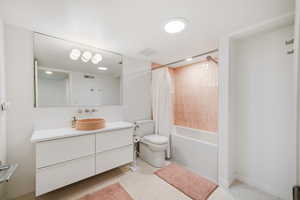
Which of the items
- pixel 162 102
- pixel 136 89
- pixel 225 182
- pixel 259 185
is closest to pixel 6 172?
pixel 136 89

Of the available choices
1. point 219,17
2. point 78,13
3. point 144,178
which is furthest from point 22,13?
point 144,178

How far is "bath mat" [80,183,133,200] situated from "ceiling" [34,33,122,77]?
1.83 meters

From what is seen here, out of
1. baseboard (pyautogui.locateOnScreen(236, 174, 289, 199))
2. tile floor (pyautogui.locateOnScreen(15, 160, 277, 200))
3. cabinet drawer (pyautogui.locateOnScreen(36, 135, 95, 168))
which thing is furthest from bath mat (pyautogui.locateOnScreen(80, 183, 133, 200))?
baseboard (pyautogui.locateOnScreen(236, 174, 289, 199))

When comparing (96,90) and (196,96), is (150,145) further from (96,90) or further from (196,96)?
(196,96)

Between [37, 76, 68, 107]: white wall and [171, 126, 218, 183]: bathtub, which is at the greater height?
[37, 76, 68, 107]: white wall

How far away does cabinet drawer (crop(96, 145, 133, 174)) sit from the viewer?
67.1 inches

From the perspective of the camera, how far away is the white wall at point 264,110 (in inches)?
58.0

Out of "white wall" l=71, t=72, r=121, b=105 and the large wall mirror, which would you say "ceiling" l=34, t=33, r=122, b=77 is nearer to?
the large wall mirror

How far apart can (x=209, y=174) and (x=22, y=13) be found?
10.4 ft

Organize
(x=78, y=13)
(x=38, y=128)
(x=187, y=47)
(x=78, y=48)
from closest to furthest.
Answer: (x=78, y=13) < (x=38, y=128) < (x=78, y=48) < (x=187, y=47)

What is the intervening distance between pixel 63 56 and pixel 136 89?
54.6 inches

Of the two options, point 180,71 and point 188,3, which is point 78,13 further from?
point 180,71

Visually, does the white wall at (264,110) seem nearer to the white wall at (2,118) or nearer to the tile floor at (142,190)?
the tile floor at (142,190)

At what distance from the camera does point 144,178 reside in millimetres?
1885
